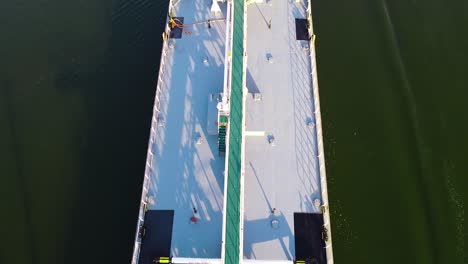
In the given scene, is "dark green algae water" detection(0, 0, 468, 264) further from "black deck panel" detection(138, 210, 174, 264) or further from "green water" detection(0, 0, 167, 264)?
"black deck panel" detection(138, 210, 174, 264)

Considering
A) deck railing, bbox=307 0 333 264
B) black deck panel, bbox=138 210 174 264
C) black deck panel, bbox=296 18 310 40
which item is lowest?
black deck panel, bbox=138 210 174 264

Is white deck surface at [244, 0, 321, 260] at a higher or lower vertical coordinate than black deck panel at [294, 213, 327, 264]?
higher

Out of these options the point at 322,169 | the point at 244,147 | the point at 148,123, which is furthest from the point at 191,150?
the point at 322,169

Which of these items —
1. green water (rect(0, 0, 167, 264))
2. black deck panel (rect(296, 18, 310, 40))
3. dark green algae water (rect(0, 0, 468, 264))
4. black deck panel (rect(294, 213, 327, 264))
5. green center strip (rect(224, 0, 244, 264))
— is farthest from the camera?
black deck panel (rect(296, 18, 310, 40))

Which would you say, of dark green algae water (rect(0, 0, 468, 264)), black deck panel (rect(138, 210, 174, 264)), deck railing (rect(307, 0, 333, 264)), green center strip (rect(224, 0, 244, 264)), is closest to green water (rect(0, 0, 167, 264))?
dark green algae water (rect(0, 0, 468, 264))

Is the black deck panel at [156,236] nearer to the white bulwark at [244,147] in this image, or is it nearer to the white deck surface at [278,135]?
the white bulwark at [244,147]

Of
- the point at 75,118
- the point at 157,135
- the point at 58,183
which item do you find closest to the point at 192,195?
the point at 157,135

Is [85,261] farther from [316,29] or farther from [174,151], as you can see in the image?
[316,29]

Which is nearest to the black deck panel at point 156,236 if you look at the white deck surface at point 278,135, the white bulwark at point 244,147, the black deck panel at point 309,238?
the white bulwark at point 244,147

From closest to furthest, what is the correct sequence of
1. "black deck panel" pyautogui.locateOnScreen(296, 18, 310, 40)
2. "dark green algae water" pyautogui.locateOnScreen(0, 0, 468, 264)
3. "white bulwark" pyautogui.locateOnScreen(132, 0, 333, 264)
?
"white bulwark" pyautogui.locateOnScreen(132, 0, 333, 264) < "dark green algae water" pyautogui.locateOnScreen(0, 0, 468, 264) < "black deck panel" pyautogui.locateOnScreen(296, 18, 310, 40)
